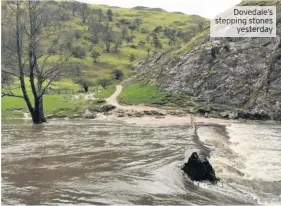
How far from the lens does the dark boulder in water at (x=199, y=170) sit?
15.9 m

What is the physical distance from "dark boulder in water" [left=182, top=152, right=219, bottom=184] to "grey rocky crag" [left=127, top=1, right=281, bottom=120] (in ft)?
112

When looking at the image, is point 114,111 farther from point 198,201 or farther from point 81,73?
point 81,73

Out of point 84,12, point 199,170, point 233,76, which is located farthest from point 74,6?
point 199,170

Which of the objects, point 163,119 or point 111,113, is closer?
point 163,119

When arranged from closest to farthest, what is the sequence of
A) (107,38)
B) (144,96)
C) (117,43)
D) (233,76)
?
(233,76) < (144,96) < (107,38) < (117,43)

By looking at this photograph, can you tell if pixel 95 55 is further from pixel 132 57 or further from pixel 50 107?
pixel 50 107

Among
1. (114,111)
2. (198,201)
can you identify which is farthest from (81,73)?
(198,201)

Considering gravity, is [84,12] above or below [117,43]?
above

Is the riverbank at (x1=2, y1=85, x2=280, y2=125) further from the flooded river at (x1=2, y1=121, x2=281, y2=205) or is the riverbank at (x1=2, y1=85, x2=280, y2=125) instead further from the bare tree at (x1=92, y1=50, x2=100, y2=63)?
the bare tree at (x1=92, y1=50, x2=100, y2=63)

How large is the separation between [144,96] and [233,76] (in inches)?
529

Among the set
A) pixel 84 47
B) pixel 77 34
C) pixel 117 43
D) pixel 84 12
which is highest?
pixel 84 12

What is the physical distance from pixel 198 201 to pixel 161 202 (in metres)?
1.24

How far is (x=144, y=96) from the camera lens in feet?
198

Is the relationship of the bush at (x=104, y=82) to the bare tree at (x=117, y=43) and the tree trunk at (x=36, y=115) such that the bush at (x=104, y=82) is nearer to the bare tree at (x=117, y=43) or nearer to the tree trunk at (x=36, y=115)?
the bare tree at (x=117, y=43)
